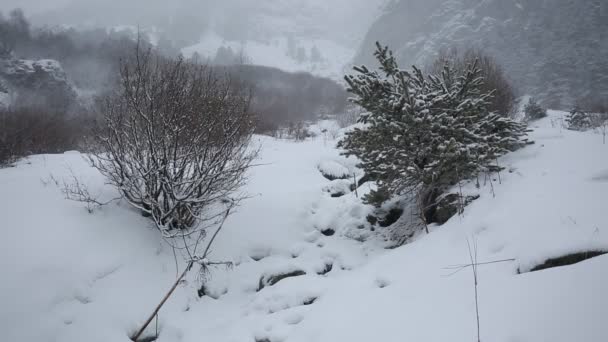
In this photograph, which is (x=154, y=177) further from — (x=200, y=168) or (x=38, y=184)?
(x=38, y=184)

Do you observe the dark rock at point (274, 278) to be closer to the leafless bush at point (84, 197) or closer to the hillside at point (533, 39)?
the leafless bush at point (84, 197)

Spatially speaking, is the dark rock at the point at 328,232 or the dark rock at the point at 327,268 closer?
the dark rock at the point at 327,268

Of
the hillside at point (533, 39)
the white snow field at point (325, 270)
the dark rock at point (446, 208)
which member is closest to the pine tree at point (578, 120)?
the white snow field at point (325, 270)

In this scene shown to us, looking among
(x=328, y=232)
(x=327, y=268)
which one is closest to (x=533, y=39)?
(x=328, y=232)

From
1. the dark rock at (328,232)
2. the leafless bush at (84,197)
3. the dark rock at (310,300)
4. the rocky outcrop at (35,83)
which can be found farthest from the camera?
the rocky outcrop at (35,83)

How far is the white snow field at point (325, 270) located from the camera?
1.81 meters

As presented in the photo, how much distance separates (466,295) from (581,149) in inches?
173

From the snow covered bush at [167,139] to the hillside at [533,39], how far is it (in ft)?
98.4

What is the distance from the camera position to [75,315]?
334cm

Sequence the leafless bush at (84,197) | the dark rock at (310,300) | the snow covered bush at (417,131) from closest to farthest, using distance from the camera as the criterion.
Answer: the dark rock at (310,300) < the snow covered bush at (417,131) < the leafless bush at (84,197)

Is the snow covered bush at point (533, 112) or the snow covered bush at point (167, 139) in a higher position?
the snow covered bush at point (533, 112)

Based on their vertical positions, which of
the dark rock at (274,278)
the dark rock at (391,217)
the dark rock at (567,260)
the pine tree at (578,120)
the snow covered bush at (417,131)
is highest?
the pine tree at (578,120)

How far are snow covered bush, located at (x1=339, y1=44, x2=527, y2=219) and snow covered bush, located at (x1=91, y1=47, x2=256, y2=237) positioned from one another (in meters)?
2.41

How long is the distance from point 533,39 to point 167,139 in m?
61.8
